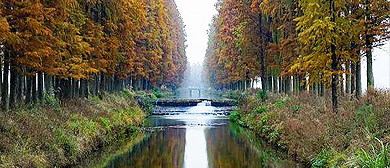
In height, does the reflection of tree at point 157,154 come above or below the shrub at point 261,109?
below

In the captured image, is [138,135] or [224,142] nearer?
[224,142]

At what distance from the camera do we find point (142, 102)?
38.6 meters

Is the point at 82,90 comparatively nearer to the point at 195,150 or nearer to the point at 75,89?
the point at 75,89

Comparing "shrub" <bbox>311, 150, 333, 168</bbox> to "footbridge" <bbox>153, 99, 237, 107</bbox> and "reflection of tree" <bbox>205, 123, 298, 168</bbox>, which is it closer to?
"reflection of tree" <bbox>205, 123, 298, 168</bbox>

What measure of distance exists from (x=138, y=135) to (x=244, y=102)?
40.1 ft

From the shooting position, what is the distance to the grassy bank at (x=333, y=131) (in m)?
10.6

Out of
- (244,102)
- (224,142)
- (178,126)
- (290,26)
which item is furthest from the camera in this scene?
(244,102)

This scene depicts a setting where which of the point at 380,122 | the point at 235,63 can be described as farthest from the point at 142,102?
the point at 380,122

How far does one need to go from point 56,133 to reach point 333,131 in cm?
983

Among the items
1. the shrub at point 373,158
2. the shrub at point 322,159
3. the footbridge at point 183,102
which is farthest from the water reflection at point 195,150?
the footbridge at point 183,102

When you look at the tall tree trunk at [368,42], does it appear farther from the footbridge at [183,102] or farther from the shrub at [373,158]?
the footbridge at [183,102]

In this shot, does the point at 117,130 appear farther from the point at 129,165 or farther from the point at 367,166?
the point at 367,166

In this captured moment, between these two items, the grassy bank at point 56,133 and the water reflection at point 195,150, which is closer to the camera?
the grassy bank at point 56,133

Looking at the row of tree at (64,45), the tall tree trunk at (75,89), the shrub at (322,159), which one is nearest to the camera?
the shrub at (322,159)
